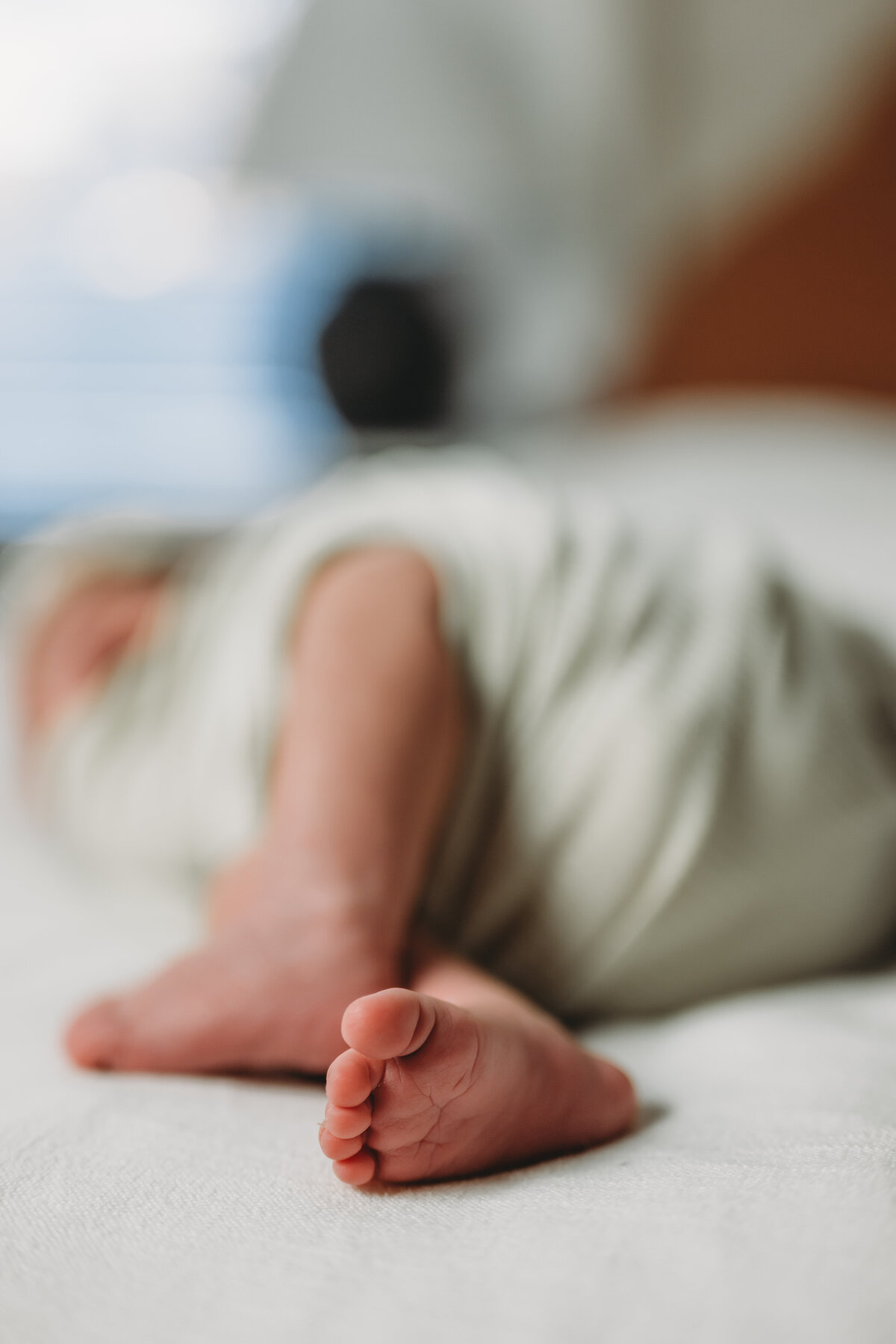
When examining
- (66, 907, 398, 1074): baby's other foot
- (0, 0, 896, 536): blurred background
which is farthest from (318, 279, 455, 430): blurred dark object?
(66, 907, 398, 1074): baby's other foot

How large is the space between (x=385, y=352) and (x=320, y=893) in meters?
1.72

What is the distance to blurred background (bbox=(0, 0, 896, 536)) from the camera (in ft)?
5.62

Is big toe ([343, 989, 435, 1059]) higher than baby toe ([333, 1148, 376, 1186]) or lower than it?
higher

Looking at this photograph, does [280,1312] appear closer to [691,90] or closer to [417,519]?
[417,519]

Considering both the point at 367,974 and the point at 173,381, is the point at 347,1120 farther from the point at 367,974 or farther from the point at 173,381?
the point at 173,381

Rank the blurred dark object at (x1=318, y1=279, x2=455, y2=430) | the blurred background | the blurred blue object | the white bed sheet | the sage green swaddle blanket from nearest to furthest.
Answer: the white bed sheet, the sage green swaddle blanket, the blurred background, the blurred dark object at (x1=318, y1=279, x2=455, y2=430), the blurred blue object

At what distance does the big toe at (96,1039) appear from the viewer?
0.51 meters

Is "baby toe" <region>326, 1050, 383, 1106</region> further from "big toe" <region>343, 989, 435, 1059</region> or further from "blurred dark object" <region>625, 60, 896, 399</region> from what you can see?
"blurred dark object" <region>625, 60, 896, 399</region>

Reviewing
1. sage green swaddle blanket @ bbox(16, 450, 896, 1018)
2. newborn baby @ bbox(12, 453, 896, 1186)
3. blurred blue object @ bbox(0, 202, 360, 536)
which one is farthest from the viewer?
blurred blue object @ bbox(0, 202, 360, 536)

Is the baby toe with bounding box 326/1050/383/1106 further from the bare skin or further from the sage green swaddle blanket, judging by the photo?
the sage green swaddle blanket

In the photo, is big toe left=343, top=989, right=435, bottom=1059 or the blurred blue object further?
the blurred blue object

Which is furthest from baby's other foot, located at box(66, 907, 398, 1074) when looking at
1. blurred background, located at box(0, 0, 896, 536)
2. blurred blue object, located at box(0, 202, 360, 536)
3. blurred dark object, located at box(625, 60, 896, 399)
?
blurred blue object, located at box(0, 202, 360, 536)

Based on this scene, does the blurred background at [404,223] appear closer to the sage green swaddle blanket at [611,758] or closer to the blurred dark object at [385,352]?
the blurred dark object at [385,352]

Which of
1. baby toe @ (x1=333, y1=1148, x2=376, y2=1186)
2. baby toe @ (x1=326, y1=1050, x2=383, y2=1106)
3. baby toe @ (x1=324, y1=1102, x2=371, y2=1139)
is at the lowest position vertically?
baby toe @ (x1=333, y1=1148, x2=376, y2=1186)
